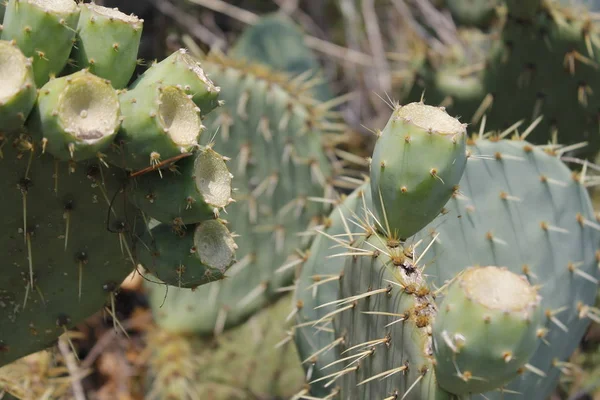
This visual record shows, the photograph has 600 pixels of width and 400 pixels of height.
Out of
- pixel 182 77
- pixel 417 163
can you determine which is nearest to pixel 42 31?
pixel 182 77

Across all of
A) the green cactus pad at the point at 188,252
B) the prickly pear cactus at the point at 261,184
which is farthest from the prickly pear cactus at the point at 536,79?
the green cactus pad at the point at 188,252

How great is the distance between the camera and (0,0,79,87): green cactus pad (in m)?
0.94

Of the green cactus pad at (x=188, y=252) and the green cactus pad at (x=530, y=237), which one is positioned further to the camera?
the green cactus pad at (x=530, y=237)

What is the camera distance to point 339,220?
55.9 inches

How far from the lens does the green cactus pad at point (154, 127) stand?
93 cm

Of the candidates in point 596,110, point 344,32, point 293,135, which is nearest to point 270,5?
point 344,32

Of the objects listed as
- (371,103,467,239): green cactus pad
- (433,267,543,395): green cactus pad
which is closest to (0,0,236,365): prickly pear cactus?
(371,103,467,239): green cactus pad

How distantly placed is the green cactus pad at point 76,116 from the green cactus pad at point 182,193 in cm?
9

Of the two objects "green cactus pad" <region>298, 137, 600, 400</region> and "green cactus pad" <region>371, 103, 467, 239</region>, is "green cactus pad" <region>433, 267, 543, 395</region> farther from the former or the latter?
"green cactus pad" <region>298, 137, 600, 400</region>

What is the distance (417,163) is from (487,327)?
273 mm

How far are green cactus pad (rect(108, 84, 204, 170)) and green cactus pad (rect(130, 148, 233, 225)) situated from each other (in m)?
0.04

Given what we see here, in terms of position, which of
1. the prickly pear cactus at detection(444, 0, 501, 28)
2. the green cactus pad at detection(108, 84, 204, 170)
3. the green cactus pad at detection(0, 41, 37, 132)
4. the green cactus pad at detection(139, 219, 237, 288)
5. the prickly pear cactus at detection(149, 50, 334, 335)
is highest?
the green cactus pad at detection(0, 41, 37, 132)

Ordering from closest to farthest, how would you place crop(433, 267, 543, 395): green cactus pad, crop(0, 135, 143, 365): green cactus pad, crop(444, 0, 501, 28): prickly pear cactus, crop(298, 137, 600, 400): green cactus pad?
crop(433, 267, 543, 395): green cactus pad
crop(0, 135, 143, 365): green cactus pad
crop(298, 137, 600, 400): green cactus pad
crop(444, 0, 501, 28): prickly pear cactus

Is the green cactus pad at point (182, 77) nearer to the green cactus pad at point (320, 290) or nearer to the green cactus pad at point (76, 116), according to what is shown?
the green cactus pad at point (76, 116)
